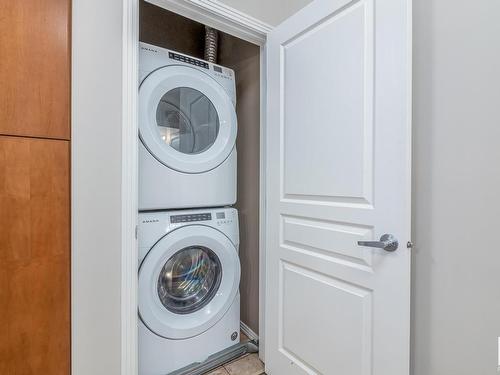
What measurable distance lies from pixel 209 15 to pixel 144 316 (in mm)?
1566

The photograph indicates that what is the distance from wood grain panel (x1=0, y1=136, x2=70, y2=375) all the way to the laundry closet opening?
15.5 inches

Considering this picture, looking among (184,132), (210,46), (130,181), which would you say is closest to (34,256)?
(130,181)

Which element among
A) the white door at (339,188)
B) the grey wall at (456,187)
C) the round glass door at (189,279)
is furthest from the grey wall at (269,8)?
the round glass door at (189,279)

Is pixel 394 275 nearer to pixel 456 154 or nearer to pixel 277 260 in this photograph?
pixel 456 154

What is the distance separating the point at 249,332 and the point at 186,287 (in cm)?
65

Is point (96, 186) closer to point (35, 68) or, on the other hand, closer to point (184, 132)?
point (35, 68)

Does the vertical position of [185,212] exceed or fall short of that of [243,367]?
it exceeds it

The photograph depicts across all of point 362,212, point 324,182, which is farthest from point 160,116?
point 362,212

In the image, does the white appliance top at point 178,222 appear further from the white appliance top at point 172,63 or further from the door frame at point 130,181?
the white appliance top at point 172,63

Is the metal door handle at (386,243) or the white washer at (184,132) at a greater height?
the white washer at (184,132)

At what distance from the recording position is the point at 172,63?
1.50 m

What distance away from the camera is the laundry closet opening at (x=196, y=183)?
1.43 meters

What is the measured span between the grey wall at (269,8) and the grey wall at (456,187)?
771 mm

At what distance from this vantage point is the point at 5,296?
0.91 m
